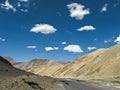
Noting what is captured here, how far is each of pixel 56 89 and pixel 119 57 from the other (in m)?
133

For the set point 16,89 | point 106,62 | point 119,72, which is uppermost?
point 106,62

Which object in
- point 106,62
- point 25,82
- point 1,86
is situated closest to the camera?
point 1,86

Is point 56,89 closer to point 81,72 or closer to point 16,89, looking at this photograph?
point 16,89

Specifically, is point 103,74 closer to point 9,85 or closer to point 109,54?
point 109,54

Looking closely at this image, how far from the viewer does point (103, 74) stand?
151 metres

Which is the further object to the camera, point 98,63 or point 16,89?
point 98,63

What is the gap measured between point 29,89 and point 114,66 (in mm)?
129142

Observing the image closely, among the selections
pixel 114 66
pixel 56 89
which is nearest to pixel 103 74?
pixel 114 66

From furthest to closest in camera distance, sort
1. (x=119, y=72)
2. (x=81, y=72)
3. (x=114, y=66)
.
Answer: (x=81, y=72), (x=114, y=66), (x=119, y=72)

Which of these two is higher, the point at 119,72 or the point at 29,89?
the point at 119,72

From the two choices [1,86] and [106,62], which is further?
[106,62]

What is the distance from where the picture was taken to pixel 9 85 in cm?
2684

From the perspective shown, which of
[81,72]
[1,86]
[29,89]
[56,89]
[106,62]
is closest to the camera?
[1,86]

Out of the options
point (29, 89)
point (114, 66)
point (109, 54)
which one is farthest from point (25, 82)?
point (109, 54)
